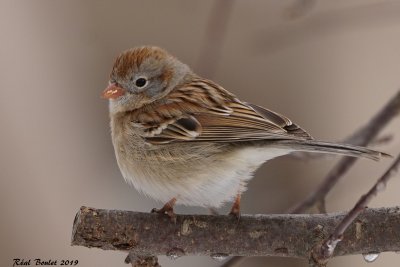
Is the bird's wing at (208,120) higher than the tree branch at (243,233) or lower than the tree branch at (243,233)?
higher

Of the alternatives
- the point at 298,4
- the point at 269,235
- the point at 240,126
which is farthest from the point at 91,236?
the point at 298,4

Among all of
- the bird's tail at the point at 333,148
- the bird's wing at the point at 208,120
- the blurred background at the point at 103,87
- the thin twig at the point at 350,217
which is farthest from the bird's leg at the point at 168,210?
the blurred background at the point at 103,87

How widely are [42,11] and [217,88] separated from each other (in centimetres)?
345

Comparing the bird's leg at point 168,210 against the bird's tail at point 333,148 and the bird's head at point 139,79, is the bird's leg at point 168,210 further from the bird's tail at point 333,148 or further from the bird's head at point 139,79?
the bird's head at point 139,79

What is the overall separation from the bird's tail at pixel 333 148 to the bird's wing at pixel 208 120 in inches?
2.7

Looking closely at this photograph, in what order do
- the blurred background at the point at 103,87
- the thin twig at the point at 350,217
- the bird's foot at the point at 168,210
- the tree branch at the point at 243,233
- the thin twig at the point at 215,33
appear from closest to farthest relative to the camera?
the thin twig at the point at 350,217, the thin twig at the point at 215,33, the tree branch at the point at 243,233, the bird's foot at the point at 168,210, the blurred background at the point at 103,87

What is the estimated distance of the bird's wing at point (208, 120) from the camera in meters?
3.28

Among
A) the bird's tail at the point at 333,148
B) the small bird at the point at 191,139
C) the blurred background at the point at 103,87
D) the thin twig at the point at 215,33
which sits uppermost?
the thin twig at the point at 215,33

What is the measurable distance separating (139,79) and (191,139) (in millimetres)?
667

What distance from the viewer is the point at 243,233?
2.93 metres

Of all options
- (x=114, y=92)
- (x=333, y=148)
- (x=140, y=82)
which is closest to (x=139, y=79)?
(x=140, y=82)

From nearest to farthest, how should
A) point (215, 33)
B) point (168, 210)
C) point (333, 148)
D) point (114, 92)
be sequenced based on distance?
point (215, 33) → point (333, 148) → point (168, 210) → point (114, 92)

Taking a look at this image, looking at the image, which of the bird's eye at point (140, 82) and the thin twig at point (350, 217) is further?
the bird's eye at point (140, 82)

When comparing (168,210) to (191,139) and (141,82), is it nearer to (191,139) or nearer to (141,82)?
(191,139)
